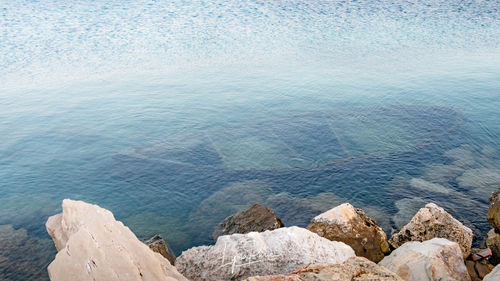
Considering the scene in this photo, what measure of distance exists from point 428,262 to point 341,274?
10.2ft

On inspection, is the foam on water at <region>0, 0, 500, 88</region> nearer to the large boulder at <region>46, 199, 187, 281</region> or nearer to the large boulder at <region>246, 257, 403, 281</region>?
the large boulder at <region>46, 199, 187, 281</region>

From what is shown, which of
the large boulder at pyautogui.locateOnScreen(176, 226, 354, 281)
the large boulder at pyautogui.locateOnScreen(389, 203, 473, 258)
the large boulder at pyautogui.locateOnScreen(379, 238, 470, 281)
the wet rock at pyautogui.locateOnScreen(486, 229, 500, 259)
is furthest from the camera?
the large boulder at pyautogui.locateOnScreen(389, 203, 473, 258)

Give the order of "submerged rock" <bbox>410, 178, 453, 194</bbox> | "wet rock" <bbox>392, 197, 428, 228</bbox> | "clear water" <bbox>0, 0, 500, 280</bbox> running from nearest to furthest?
"wet rock" <bbox>392, 197, 428, 228</bbox> → "clear water" <bbox>0, 0, 500, 280</bbox> → "submerged rock" <bbox>410, 178, 453, 194</bbox>

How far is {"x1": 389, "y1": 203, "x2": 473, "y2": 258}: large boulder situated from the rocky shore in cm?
2

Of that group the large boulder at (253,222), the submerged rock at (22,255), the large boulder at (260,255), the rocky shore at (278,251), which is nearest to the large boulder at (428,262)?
the rocky shore at (278,251)

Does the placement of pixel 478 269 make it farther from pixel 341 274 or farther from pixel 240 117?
pixel 240 117

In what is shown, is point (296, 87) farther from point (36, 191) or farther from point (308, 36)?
point (36, 191)

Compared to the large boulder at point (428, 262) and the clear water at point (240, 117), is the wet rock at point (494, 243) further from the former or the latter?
the large boulder at point (428, 262)

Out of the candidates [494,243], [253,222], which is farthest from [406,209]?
[253,222]

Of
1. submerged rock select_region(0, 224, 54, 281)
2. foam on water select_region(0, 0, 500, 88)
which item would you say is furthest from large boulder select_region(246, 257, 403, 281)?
foam on water select_region(0, 0, 500, 88)

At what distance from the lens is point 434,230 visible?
895 centimetres

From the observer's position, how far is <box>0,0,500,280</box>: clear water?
38.8 ft

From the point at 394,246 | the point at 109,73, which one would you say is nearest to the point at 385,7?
the point at 109,73

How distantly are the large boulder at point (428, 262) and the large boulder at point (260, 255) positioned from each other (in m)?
0.98
